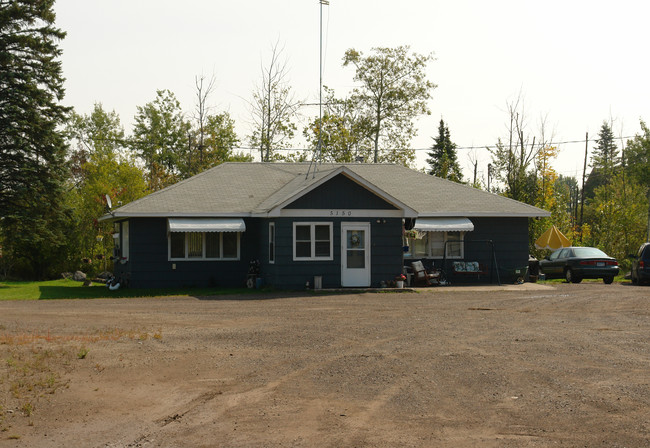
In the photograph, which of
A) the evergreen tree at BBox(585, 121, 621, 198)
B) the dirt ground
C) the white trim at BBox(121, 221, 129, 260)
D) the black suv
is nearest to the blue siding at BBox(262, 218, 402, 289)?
the white trim at BBox(121, 221, 129, 260)

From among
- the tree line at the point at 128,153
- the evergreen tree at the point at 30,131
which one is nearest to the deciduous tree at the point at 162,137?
the tree line at the point at 128,153

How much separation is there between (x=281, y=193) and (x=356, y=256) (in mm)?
→ 3738

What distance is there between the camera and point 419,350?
37.2ft

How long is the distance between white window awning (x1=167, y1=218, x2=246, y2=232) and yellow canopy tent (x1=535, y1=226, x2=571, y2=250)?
16.0 m

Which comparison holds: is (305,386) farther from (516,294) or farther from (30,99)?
(30,99)

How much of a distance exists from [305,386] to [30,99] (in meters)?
25.7

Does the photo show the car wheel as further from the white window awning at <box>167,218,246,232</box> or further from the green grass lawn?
the white window awning at <box>167,218,246,232</box>

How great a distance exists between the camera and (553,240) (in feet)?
112

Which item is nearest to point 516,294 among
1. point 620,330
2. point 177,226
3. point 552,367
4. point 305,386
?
point 620,330

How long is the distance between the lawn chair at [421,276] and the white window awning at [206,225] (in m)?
6.02

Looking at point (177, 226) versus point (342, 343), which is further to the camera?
point (177, 226)

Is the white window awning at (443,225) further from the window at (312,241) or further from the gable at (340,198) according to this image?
the window at (312,241)

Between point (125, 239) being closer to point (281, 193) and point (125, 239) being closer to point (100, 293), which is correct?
point (100, 293)

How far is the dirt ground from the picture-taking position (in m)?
6.83
